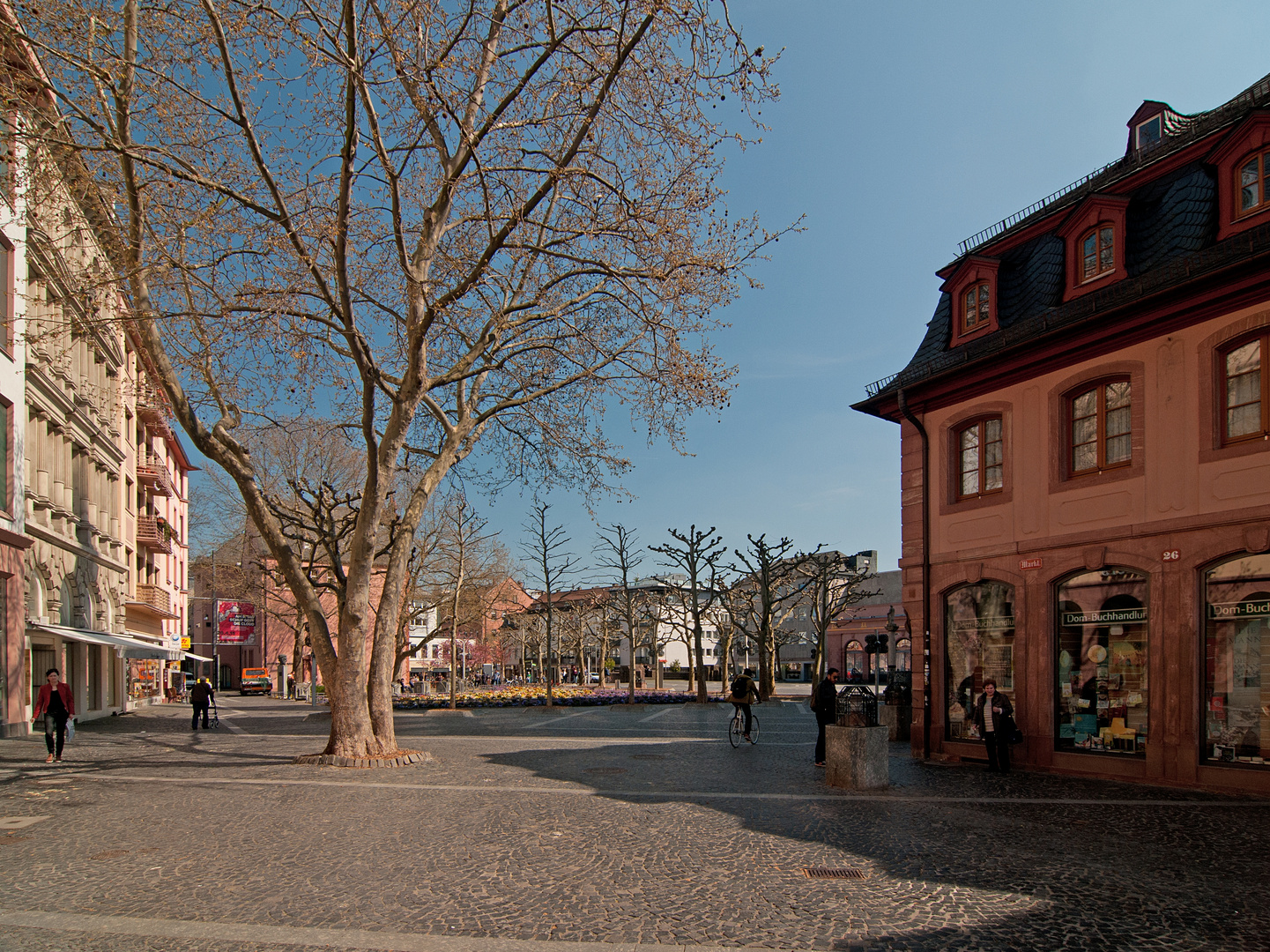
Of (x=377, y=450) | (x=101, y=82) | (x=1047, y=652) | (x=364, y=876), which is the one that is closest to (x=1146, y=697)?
(x=1047, y=652)

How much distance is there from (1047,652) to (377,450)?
38.3ft

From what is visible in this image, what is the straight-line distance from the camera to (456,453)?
18578mm

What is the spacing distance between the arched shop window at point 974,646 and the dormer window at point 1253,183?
6906 mm

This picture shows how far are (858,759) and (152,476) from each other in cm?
3516

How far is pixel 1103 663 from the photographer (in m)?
14.9

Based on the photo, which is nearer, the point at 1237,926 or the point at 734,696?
the point at 1237,926

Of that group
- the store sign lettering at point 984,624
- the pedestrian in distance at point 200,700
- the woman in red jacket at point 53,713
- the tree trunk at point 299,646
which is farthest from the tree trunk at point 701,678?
the woman in red jacket at point 53,713

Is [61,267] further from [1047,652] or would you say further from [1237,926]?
[1237,926]

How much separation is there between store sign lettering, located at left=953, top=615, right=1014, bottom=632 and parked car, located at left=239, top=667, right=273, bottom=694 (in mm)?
55448

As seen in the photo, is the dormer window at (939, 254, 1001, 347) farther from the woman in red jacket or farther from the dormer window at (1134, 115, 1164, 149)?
the woman in red jacket

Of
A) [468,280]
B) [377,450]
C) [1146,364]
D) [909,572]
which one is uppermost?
[468,280]

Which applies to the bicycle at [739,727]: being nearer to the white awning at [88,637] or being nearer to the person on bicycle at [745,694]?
the person on bicycle at [745,694]

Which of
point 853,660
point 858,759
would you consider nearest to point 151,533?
point 858,759

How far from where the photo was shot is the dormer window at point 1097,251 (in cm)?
1555
